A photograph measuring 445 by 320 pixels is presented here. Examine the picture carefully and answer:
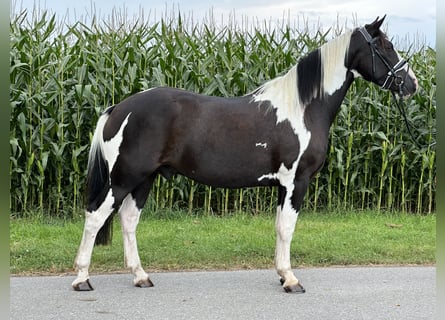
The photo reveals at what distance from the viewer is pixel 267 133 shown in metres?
5.56

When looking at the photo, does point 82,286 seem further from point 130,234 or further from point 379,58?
point 379,58

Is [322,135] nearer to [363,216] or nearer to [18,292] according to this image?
[18,292]

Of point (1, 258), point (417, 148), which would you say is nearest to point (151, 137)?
point (1, 258)

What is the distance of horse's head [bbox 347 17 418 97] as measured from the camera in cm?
568

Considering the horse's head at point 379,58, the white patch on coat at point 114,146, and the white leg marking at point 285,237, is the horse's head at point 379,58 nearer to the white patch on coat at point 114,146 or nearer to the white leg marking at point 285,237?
the white leg marking at point 285,237

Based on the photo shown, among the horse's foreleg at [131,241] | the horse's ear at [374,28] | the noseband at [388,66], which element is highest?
the horse's ear at [374,28]

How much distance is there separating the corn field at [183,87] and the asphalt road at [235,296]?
3.17m

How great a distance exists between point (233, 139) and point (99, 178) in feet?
4.26

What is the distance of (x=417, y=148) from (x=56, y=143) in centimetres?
559

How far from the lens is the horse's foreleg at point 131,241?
564 cm

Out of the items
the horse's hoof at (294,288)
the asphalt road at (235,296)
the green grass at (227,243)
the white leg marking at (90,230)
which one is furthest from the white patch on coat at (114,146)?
the horse's hoof at (294,288)

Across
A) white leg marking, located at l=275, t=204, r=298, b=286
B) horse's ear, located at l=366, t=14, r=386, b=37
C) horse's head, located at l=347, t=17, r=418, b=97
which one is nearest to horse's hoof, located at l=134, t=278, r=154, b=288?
white leg marking, located at l=275, t=204, r=298, b=286

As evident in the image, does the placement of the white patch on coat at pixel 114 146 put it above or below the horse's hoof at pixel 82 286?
above

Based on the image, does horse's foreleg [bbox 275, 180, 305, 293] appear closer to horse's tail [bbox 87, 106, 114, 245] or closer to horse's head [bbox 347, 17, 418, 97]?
horse's head [bbox 347, 17, 418, 97]
